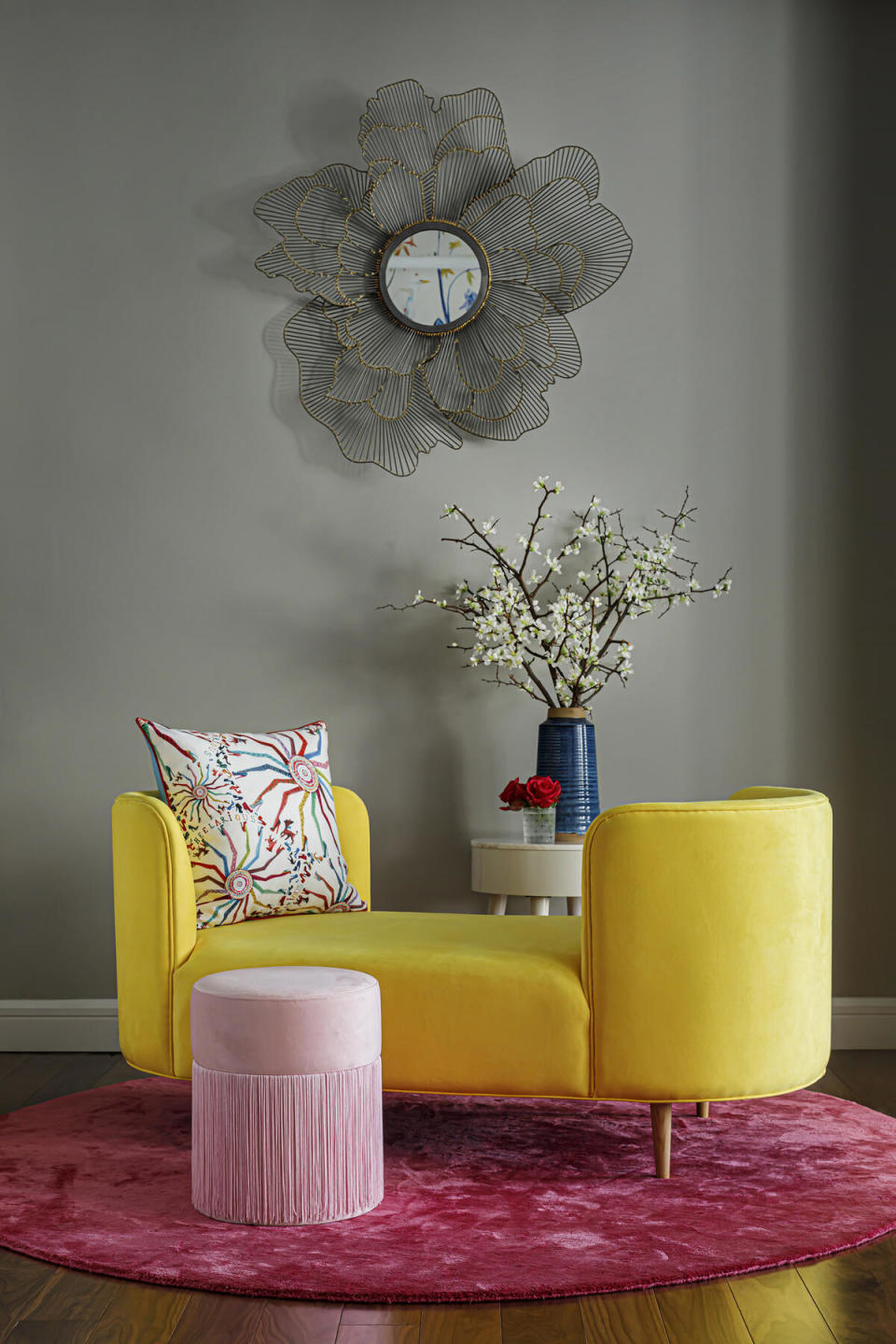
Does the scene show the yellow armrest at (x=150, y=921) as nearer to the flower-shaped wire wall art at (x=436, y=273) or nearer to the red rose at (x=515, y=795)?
the red rose at (x=515, y=795)

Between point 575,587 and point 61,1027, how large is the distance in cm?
182

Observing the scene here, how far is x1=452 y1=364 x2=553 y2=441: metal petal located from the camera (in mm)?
3316

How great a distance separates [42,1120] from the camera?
8.25 ft

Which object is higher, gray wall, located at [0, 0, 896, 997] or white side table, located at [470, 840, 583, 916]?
gray wall, located at [0, 0, 896, 997]

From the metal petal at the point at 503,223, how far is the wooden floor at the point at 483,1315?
103 inches

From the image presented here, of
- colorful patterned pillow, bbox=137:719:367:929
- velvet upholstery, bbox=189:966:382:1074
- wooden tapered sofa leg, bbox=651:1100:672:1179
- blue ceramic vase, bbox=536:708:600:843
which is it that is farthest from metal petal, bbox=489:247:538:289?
wooden tapered sofa leg, bbox=651:1100:672:1179

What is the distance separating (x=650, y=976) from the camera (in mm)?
2061

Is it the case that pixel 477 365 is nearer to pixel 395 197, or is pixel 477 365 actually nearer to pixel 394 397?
pixel 394 397

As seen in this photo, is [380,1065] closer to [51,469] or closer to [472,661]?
[472,661]

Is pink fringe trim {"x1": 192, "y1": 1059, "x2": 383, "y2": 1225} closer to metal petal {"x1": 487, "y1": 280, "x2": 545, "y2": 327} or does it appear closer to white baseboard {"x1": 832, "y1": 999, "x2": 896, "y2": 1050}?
white baseboard {"x1": 832, "y1": 999, "x2": 896, "y2": 1050}

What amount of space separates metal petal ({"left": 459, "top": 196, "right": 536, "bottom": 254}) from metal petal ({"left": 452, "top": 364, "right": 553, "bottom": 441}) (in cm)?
35

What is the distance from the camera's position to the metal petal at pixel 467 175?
3.31m

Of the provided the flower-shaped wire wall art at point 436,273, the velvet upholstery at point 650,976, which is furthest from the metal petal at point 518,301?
the velvet upholstery at point 650,976

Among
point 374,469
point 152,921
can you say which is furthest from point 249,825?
point 374,469
